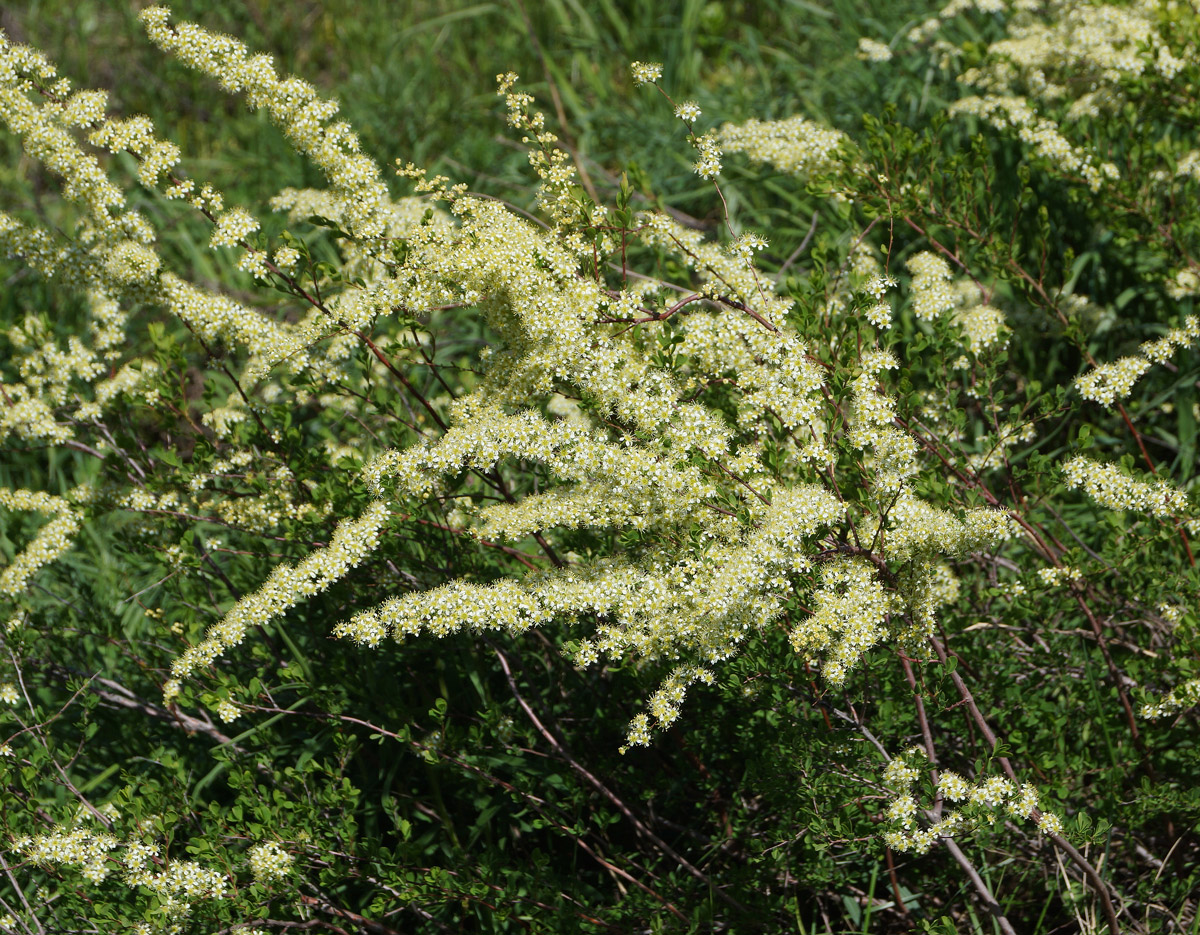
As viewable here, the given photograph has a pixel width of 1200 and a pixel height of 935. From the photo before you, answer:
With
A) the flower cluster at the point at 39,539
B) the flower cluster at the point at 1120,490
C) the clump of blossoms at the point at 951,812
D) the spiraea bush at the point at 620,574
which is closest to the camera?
the clump of blossoms at the point at 951,812

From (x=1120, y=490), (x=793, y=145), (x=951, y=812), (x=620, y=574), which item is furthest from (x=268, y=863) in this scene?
(x=793, y=145)

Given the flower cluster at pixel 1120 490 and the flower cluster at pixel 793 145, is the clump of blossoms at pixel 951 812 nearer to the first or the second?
the flower cluster at pixel 1120 490

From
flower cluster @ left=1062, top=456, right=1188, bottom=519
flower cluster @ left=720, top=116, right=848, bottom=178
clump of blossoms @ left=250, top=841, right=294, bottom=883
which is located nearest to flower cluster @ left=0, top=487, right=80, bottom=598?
clump of blossoms @ left=250, top=841, right=294, bottom=883

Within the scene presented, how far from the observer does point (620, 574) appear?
292 centimetres

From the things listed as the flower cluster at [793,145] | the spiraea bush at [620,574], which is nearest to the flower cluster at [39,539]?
the spiraea bush at [620,574]

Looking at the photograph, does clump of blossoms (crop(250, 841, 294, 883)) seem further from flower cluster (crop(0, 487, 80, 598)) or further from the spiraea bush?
flower cluster (crop(0, 487, 80, 598))

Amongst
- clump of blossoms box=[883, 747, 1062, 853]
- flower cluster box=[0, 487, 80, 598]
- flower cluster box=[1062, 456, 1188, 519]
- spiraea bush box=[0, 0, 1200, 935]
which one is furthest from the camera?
flower cluster box=[0, 487, 80, 598]

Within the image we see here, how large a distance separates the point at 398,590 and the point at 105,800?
145 cm

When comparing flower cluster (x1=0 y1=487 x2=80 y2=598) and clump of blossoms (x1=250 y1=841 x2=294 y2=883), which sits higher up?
flower cluster (x1=0 y1=487 x2=80 y2=598)

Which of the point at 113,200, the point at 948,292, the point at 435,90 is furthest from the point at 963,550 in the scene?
the point at 435,90

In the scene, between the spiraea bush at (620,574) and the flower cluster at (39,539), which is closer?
the spiraea bush at (620,574)

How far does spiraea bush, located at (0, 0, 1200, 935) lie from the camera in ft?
9.45

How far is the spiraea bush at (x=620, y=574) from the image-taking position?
9.45 feet

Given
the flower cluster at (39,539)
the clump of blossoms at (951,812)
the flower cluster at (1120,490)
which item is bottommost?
the clump of blossoms at (951,812)
